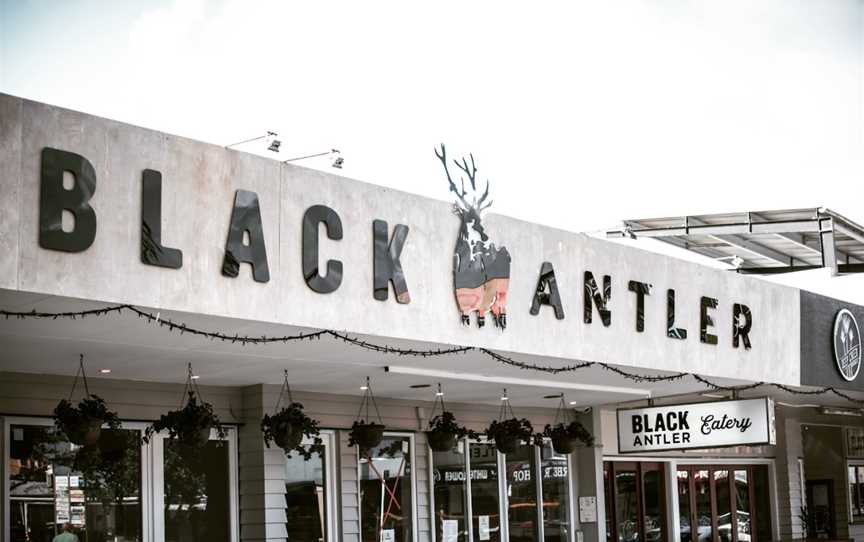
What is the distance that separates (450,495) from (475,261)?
Answer: 554cm

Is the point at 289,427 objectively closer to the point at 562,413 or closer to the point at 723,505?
the point at 562,413

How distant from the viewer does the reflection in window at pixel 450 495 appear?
1526 centimetres

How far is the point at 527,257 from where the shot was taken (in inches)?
452

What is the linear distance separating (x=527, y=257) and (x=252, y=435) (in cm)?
383

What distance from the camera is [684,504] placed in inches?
794

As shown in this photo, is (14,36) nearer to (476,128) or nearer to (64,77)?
(64,77)

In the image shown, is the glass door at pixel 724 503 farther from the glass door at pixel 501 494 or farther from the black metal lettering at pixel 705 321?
the black metal lettering at pixel 705 321

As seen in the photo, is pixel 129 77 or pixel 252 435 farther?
pixel 129 77

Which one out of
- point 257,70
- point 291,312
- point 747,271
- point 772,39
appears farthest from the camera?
point 257,70

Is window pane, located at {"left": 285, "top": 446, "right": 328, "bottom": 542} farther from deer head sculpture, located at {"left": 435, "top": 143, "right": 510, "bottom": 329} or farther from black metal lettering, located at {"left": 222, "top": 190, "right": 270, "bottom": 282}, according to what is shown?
black metal lettering, located at {"left": 222, "top": 190, "right": 270, "bottom": 282}

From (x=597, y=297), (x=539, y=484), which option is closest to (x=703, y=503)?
(x=539, y=484)

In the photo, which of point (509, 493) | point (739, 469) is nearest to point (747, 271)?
point (739, 469)

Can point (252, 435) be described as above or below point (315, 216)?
below

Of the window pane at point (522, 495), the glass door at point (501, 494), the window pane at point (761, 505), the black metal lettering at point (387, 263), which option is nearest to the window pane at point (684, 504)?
the window pane at point (761, 505)
